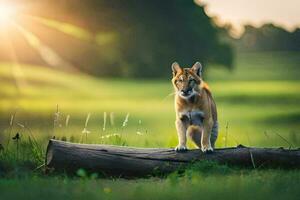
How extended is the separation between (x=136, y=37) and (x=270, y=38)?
622 cm

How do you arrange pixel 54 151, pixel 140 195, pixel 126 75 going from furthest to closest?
1. pixel 126 75
2. pixel 54 151
3. pixel 140 195

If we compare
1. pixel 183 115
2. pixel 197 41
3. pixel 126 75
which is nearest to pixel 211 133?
pixel 183 115

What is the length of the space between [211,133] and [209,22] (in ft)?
53.9

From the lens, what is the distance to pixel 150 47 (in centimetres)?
2167

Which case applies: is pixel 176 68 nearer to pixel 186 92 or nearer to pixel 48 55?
pixel 186 92

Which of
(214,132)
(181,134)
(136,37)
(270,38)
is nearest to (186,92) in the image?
(181,134)

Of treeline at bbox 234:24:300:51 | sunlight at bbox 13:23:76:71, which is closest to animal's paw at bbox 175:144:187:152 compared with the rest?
treeline at bbox 234:24:300:51

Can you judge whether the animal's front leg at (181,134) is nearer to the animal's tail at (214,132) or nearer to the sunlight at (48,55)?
the animal's tail at (214,132)

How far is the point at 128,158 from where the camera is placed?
21.9 ft

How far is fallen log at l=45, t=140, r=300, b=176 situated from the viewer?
21.7ft

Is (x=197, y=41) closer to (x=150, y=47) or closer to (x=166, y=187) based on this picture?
(x=150, y=47)

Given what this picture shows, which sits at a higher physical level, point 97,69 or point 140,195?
point 97,69

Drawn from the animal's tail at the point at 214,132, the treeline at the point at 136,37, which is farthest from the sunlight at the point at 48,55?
the animal's tail at the point at 214,132

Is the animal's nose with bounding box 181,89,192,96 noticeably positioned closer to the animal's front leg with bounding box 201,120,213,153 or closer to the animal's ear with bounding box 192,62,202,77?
the animal's ear with bounding box 192,62,202,77
